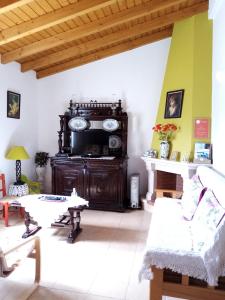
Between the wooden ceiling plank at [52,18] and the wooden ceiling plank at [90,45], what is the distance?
1170 millimetres

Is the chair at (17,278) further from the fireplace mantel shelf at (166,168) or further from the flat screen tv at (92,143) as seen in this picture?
the flat screen tv at (92,143)

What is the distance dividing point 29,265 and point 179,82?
3.47 metres

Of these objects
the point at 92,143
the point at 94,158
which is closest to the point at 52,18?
the point at 94,158

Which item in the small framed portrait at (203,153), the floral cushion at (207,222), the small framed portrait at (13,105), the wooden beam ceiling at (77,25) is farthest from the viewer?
the small framed portrait at (13,105)

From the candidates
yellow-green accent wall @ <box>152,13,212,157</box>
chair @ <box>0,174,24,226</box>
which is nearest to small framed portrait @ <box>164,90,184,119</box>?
yellow-green accent wall @ <box>152,13,212,157</box>

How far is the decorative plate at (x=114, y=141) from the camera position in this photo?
487 cm

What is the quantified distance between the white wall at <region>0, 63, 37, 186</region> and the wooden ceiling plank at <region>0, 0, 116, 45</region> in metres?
0.98

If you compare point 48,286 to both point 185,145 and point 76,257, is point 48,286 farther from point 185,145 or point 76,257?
point 185,145

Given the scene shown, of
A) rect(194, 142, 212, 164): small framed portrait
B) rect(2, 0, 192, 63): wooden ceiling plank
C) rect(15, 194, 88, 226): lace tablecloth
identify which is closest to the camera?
rect(15, 194, 88, 226): lace tablecloth

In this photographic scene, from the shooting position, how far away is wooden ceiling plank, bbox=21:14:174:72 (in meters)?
3.88

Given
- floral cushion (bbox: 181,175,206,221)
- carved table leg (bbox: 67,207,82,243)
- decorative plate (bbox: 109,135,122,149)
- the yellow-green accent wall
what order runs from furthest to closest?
decorative plate (bbox: 109,135,122,149)
the yellow-green accent wall
carved table leg (bbox: 67,207,82,243)
floral cushion (bbox: 181,175,206,221)

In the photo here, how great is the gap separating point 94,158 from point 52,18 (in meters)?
2.37

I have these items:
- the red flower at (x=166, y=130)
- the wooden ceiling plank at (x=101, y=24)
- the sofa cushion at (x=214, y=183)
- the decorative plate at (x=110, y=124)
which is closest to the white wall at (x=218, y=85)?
the sofa cushion at (x=214, y=183)

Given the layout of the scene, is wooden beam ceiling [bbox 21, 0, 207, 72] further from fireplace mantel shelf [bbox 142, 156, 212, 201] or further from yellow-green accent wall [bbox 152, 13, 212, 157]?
fireplace mantel shelf [bbox 142, 156, 212, 201]
